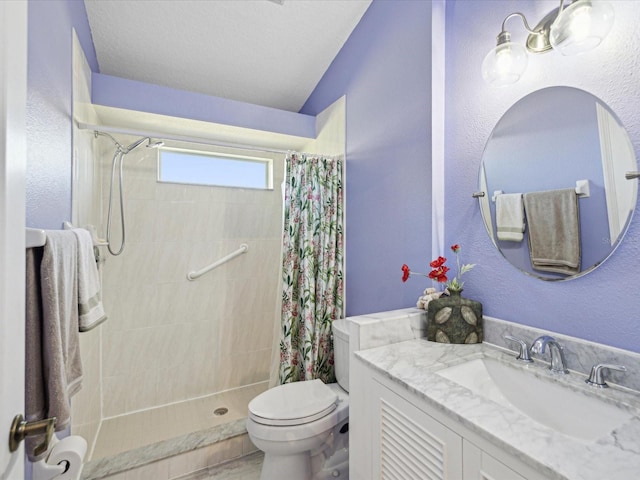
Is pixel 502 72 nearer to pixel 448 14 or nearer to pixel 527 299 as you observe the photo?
pixel 448 14

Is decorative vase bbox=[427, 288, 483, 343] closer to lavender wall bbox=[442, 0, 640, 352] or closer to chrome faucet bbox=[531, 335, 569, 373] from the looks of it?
lavender wall bbox=[442, 0, 640, 352]

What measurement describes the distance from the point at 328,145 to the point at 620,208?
5.96 feet

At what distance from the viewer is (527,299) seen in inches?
47.1

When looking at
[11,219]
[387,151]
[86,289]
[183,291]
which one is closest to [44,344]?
[86,289]

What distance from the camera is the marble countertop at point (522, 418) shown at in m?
0.61

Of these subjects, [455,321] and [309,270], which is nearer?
[455,321]

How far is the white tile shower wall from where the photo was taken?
7.53ft

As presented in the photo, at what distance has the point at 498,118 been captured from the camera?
130 centimetres

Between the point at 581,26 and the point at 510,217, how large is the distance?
64 cm

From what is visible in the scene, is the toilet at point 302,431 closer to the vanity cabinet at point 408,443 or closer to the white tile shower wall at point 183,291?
the vanity cabinet at point 408,443

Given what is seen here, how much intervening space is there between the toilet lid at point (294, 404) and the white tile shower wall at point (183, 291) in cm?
108

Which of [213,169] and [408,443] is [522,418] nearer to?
[408,443]

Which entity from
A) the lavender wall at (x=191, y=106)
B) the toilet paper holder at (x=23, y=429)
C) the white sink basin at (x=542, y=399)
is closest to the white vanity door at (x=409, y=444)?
the white sink basin at (x=542, y=399)

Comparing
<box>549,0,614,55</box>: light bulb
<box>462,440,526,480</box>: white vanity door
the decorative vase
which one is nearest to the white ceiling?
<box>549,0,614,55</box>: light bulb
